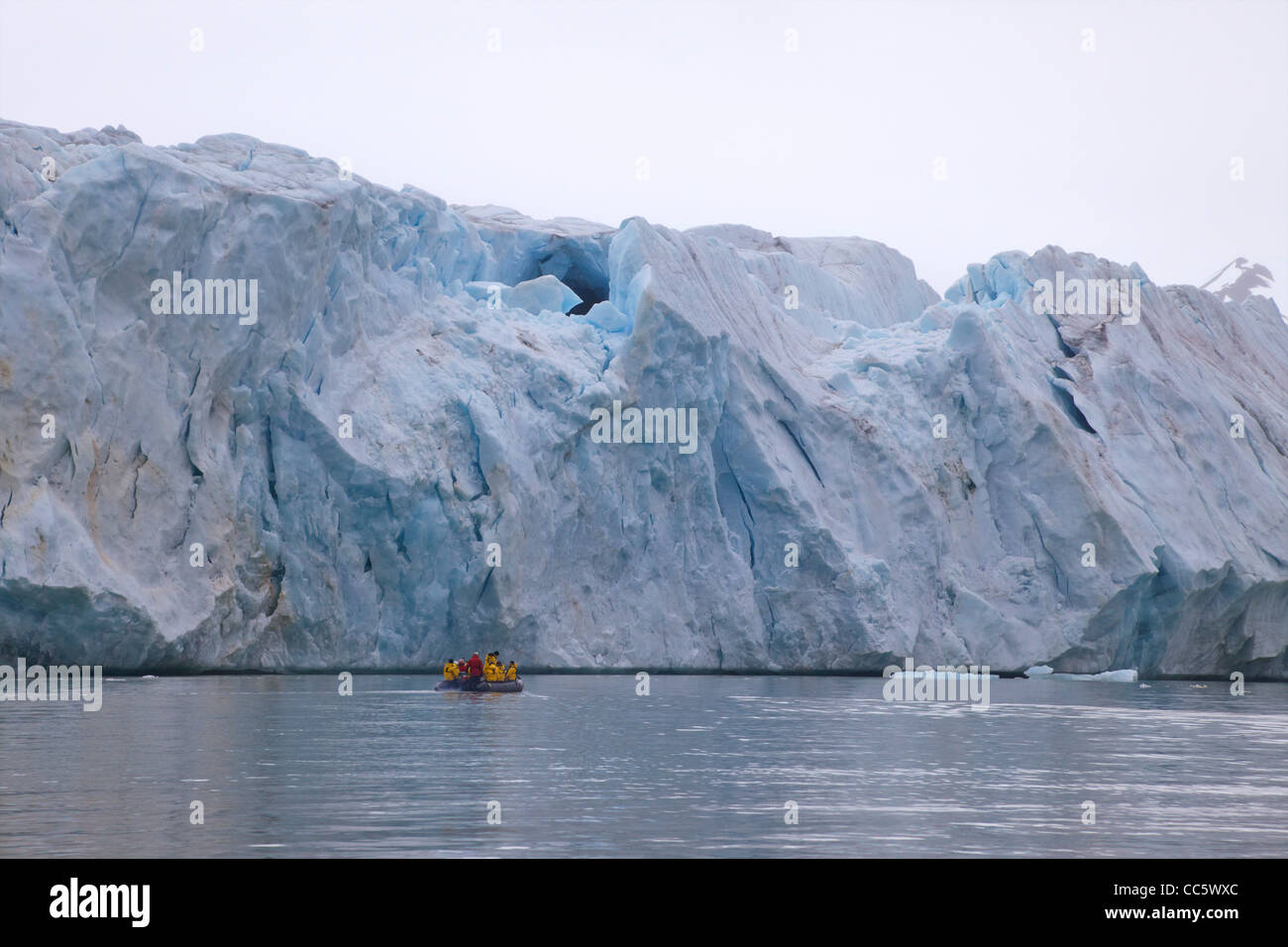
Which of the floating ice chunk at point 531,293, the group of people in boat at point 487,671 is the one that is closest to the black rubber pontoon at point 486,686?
the group of people in boat at point 487,671

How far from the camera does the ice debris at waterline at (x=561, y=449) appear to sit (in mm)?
21719

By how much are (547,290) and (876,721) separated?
47.6 feet

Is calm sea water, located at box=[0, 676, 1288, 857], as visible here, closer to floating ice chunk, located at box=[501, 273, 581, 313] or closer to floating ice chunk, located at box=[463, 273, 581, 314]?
floating ice chunk, located at box=[463, 273, 581, 314]

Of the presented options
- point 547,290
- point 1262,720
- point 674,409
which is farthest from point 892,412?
point 1262,720

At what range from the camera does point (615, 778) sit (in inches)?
472

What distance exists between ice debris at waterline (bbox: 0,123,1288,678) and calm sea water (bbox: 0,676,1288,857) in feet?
10.8

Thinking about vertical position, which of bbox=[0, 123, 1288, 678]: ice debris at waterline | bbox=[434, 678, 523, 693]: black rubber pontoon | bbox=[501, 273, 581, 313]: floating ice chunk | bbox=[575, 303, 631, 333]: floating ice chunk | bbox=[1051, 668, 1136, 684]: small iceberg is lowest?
bbox=[1051, 668, 1136, 684]: small iceberg

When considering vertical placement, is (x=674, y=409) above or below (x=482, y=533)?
above

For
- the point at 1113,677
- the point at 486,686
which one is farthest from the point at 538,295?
the point at 1113,677

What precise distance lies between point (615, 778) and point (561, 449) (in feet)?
50.2

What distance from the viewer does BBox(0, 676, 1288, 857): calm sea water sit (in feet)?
29.1

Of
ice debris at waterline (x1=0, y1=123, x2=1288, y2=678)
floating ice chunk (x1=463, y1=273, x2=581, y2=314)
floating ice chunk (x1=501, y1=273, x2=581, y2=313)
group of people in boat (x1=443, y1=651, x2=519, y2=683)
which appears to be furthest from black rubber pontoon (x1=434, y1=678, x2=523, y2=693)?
floating ice chunk (x1=501, y1=273, x2=581, y2=313)

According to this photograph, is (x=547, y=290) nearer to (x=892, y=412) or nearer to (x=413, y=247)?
(x=413, y=247)
